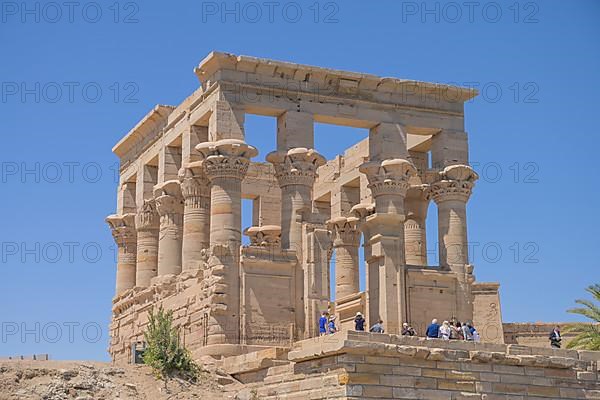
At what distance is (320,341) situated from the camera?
75.5ft

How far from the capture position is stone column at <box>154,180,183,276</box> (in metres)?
36.2

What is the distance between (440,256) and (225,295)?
26.4 feet

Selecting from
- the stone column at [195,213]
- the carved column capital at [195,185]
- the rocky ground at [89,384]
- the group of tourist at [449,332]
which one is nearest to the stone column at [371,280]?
the group of tourist at [449,332]

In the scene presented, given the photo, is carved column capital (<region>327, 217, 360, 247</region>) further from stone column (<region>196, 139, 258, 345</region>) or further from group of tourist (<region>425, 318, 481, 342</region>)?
group of tourist (<region>425, 318, 481, 342</region>)

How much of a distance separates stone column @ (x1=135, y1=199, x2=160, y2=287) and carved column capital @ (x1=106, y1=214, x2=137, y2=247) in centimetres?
200

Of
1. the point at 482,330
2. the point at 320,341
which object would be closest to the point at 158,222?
the point at 482,330

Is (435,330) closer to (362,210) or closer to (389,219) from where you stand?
(389,219)

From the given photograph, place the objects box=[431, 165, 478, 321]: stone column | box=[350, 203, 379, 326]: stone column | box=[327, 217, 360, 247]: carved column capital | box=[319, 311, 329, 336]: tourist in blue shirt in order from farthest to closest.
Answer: box=[327, 217, 360, 247]: carved column capital
box=[431, 165, 478, 321]: stone column
box=[350, 203, 379, 326]: stone column
box=[319, 311, 329, 336]: tourist in blue shirt

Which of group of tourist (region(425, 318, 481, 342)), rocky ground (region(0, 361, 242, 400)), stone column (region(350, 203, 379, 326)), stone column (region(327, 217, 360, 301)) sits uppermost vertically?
stone column (region(327, 217, 360, 301))

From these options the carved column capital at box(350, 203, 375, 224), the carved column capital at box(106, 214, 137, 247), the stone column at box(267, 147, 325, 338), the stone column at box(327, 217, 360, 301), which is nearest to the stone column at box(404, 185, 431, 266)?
the carved column capital at box(350, 203, 375, 224)

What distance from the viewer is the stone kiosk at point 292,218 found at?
31328 mm

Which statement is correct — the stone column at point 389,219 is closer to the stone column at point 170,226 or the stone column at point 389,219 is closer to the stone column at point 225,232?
the stone column at point 225,232

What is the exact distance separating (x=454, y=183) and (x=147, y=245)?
11.5 meters

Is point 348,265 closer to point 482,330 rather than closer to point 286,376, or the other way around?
point 482,330
